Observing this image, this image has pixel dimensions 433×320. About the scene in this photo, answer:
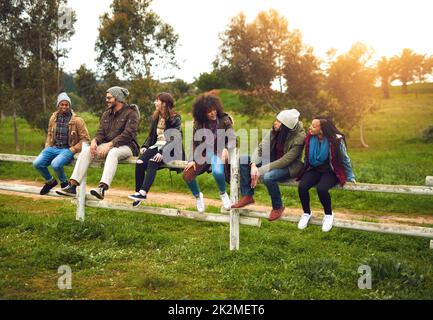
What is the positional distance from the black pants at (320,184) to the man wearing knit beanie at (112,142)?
3081mm

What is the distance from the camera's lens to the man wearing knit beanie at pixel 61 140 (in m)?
8.04

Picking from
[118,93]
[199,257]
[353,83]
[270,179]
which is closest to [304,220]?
[270,179]

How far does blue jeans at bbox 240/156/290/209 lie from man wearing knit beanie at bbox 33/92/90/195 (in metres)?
3.03

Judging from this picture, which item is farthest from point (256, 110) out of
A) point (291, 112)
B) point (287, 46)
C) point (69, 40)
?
point (291, 112)

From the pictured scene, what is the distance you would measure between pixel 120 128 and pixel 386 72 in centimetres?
5545

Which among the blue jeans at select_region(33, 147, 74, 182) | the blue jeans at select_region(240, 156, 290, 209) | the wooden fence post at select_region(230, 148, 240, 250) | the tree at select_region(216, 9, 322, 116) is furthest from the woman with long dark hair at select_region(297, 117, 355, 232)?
the tree at select_region(216, 9, 322, 116)

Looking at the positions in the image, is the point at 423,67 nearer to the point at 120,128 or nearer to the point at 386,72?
the point at 386,72

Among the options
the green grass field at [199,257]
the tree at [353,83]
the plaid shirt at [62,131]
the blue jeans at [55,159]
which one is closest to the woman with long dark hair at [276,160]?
the green grass field at [199,257]

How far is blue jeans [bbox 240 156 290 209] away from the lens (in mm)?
6562

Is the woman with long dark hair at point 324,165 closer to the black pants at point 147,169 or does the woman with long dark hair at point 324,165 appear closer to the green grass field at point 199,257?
the green grass field at point 199,257

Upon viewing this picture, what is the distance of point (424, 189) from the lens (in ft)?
19.1

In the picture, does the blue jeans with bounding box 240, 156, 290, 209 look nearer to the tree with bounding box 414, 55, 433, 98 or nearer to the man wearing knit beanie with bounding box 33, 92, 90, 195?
the man wearing knit beanie with bounding box 33, 92, 90, 195

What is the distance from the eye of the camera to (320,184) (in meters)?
6.27
